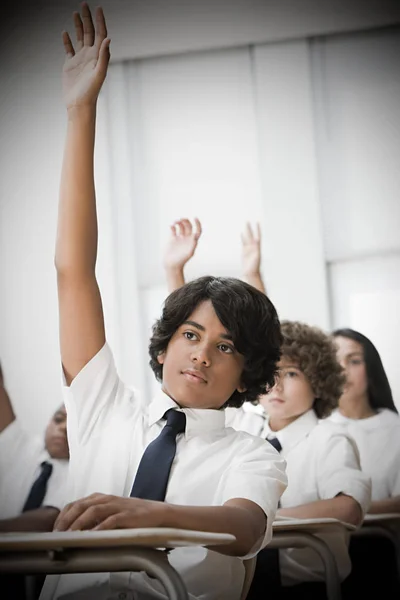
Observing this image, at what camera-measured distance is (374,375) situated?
3.18 metres

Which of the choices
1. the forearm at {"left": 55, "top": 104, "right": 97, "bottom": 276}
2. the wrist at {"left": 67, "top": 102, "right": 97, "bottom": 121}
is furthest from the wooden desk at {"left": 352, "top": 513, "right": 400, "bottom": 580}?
the wrist at {"left": 67, "top": 102, "right": 97, "bottom": 121}

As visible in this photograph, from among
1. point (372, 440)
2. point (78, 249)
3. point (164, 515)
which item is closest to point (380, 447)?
point (372, 440)

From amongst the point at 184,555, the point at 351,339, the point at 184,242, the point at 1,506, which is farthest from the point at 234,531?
the point at 351,339

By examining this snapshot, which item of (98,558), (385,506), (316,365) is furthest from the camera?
(385,506)

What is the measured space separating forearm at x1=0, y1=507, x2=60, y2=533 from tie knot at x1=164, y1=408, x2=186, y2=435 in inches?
48.1

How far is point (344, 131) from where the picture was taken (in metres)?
3.58

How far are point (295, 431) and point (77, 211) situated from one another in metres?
1.21

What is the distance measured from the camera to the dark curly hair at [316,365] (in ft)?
8.30

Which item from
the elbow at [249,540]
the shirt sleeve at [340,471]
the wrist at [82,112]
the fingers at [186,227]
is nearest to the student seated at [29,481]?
the fingers at [186,227]

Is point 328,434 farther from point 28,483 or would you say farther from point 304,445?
point 28,483

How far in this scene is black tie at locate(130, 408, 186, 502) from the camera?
4.59 ft

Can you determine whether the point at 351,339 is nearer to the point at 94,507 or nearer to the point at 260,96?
the point at 260,96

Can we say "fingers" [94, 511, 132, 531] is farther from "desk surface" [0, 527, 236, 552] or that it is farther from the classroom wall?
the classroom wall

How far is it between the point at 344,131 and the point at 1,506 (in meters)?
2.17
